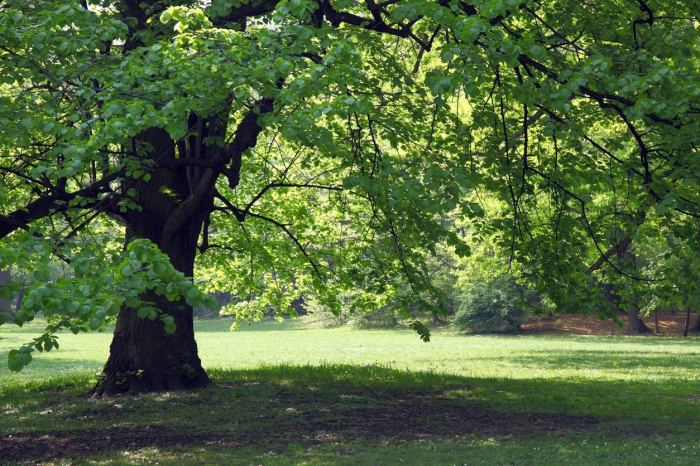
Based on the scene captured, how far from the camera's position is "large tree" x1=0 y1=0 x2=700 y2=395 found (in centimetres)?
784

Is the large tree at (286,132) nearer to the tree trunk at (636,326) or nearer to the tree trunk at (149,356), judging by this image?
the tree trunk at (149,356)

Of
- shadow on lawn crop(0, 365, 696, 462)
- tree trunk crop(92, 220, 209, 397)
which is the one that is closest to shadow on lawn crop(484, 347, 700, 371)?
shadow on lawn crop(0, 365, 696, 462)

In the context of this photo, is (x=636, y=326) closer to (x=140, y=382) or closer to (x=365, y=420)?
(x=140, y=382)

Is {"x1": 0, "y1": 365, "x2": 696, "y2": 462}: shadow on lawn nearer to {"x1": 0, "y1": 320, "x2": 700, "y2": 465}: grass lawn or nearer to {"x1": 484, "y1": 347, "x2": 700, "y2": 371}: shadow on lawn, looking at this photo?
{"x1": 0, "y1": 320, "x2": 700, "y2": 465}: grass lawn

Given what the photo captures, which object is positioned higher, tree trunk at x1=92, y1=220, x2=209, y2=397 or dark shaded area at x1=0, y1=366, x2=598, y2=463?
tree trunk at x1=92, y1=220, x2=209, y2=397

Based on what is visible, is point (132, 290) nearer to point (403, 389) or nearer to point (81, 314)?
point (81, 314)

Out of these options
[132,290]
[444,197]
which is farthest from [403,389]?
[132,290]

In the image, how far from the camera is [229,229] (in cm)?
1847

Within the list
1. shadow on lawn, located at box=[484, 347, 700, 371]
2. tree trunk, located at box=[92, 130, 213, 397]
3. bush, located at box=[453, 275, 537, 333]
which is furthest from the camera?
bush, located at box=[453, 275, 537, 333]

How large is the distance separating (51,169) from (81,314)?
3219 mm

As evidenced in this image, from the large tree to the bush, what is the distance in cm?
3086

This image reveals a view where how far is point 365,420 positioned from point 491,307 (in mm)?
37075

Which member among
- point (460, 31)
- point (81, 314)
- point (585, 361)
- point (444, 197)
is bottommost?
point (585, 361)

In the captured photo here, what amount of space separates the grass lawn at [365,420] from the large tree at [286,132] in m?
1.67
